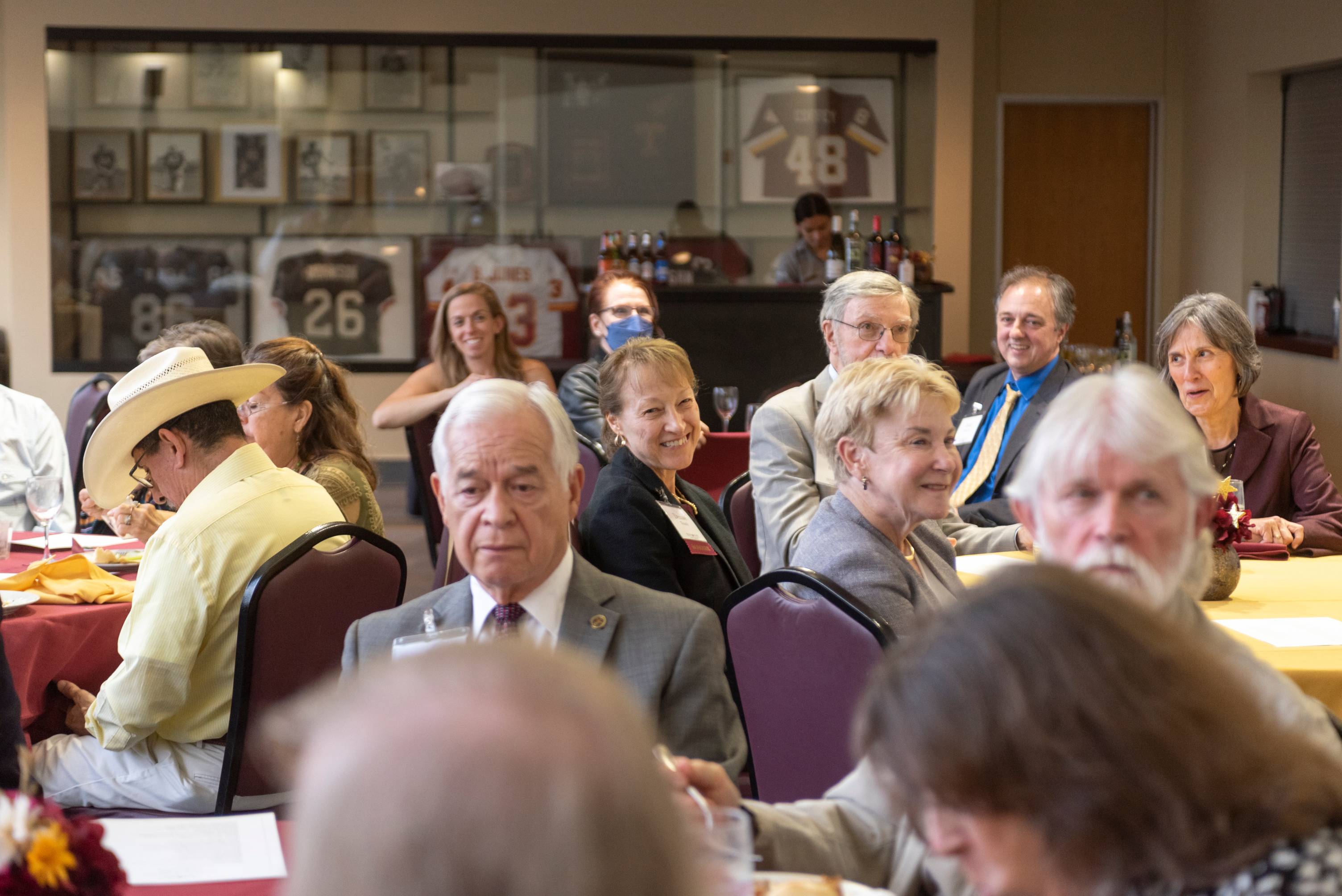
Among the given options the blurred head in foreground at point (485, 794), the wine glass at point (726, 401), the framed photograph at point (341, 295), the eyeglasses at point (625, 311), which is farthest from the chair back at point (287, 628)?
the framed photograph at point (341, 295)

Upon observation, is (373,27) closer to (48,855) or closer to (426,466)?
(426,466)

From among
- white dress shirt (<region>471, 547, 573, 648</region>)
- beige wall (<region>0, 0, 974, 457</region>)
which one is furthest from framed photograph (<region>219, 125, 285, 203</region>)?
white dress shirt (<region>471, 547, 573, 648</region>)

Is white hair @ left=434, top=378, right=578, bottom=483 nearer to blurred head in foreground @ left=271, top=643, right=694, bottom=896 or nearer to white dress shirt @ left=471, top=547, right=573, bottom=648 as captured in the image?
white dress shirt @ left=471, top=547, right=573, bottom=648

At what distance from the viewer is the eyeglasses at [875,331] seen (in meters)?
4.19

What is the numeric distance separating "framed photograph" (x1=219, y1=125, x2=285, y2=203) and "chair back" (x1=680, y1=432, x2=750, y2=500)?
5575mm

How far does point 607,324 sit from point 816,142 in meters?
4.52

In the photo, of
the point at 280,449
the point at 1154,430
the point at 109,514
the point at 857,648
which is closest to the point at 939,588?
the point at 857,648

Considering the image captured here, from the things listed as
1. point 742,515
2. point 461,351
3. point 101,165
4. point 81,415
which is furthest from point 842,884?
point 101,165

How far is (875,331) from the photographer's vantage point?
4.19 meters

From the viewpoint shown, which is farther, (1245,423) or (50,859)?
(1245,423)

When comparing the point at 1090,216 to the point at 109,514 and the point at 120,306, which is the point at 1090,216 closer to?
the point at 120,306

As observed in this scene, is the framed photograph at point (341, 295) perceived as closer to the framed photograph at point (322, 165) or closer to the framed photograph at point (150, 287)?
the framed photograph at point (150, 287)

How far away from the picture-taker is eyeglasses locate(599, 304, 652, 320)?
5.49 m

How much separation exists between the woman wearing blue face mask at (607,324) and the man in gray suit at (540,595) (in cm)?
296
